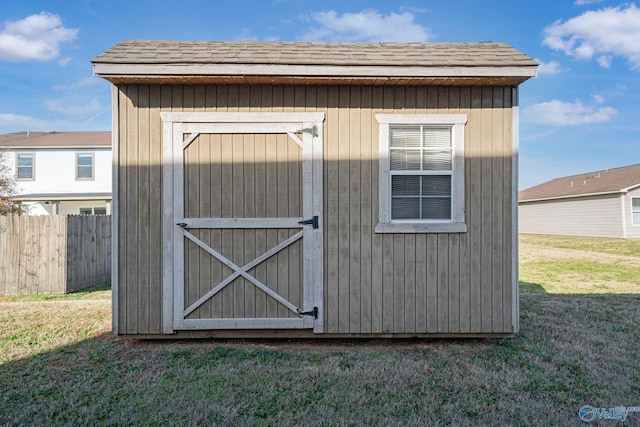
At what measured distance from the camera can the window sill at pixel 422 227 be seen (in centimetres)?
382

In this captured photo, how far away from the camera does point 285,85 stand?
3863mm

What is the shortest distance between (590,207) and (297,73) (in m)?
21.0

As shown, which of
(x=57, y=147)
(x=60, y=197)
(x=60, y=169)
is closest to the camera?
(x=60, y=197)

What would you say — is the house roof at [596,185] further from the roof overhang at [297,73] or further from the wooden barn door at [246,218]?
the wooden barn door at [246,218]

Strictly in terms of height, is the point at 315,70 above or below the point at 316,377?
above

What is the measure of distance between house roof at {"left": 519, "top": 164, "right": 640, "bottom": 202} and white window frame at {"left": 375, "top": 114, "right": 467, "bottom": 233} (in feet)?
58.4

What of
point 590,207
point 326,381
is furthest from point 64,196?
point 590,207

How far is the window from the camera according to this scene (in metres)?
16.9

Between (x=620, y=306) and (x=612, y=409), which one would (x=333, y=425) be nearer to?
(x=612, y=409)

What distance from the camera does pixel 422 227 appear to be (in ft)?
12.6

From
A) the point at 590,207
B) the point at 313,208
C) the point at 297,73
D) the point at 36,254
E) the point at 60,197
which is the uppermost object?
the point at 297,73

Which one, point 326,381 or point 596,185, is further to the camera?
point 596,185

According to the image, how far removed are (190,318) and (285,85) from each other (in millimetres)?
2633

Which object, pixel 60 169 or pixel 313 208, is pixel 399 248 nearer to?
pixel 313 208
